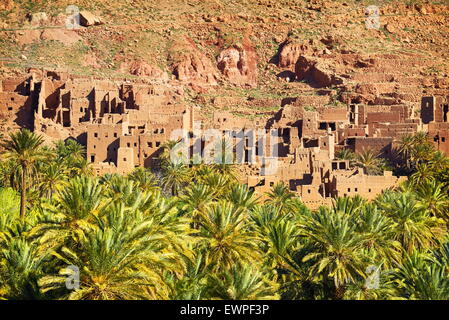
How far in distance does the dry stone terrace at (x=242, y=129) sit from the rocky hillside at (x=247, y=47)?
786 centimetres

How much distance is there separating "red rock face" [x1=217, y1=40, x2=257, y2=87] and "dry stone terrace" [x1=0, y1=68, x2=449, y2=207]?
2816cm

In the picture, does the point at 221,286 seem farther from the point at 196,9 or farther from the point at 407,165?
Answer: the point at 196,9

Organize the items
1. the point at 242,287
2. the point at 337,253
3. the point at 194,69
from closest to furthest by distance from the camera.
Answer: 1. the point at 242,287
2. the point at 337,253
3. the point at 194,69

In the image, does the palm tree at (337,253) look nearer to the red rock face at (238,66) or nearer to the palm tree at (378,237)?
the palm tree at (378,237)

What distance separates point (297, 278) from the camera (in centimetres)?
2050

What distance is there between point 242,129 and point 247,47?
40.3 m

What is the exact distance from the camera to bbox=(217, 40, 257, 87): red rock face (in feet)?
280

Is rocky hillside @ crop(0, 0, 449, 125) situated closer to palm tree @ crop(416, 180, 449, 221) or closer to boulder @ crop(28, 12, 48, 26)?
boulder @ crop(28, 12, 48, 26)

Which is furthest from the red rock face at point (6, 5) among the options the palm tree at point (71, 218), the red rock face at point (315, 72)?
the palm tree at point (71, 218)

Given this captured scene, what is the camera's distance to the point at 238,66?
284ft

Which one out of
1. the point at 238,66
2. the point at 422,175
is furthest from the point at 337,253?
the point at 238,66

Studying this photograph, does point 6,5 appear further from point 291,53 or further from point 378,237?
point 378,237

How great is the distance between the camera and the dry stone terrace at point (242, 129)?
41.8 meters

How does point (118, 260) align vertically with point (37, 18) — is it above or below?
below
